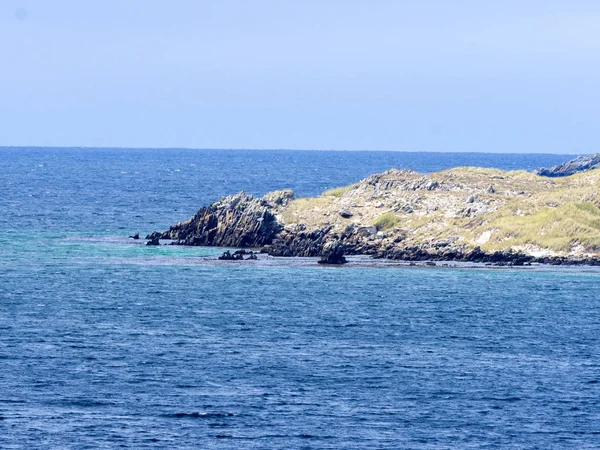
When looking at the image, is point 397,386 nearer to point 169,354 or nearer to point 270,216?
point 169,354

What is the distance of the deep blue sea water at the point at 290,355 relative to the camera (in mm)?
47997

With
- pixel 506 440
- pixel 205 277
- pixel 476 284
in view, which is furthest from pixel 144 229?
pixel 506 440

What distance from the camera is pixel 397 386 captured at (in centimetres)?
5516

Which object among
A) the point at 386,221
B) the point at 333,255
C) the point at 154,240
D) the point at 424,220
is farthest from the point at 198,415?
the point at 154,240

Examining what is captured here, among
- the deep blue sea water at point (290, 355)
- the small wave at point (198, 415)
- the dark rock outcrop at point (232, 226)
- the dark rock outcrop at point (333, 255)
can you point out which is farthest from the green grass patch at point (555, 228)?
the small wave at point (198, 415)

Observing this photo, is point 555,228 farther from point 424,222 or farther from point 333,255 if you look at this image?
A: point 333,255

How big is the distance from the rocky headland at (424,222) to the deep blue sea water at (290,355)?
22.3 ft

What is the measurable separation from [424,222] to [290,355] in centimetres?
4847

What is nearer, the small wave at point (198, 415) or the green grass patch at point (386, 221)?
the small wave at point (198, 415)

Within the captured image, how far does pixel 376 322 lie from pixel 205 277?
21510 millimetres

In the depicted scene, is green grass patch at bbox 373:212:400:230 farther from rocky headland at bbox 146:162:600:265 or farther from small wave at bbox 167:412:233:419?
small wave at bbox 167:412:233:419

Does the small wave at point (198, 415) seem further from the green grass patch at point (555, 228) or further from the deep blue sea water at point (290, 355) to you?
the green grass patch at point (555, 228)

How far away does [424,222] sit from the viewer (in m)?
108

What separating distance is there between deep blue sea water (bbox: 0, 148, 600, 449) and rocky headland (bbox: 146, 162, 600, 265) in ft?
22.3
